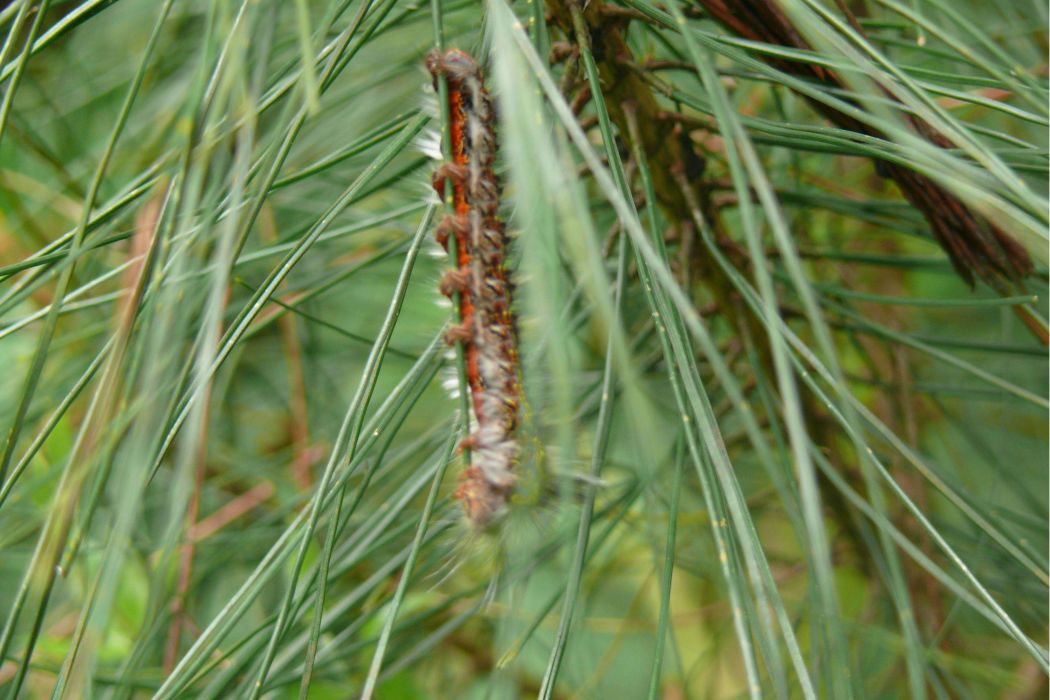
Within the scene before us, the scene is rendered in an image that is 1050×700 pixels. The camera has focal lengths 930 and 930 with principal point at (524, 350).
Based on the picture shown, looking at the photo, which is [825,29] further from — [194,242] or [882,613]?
[882,613]

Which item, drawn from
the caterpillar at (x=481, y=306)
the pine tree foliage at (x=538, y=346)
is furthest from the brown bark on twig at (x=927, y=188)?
the caterpillar at (x=481, y=306)

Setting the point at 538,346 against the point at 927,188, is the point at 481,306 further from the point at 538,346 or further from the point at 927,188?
the point at 927,188

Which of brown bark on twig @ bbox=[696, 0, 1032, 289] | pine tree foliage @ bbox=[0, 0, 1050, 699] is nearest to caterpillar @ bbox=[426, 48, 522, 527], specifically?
pine tree foliage @ bbox=[0, 0, 1050, 699]

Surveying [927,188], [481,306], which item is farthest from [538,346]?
[927,188]

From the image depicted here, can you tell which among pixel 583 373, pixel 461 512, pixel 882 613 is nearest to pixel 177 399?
pixel 461 512

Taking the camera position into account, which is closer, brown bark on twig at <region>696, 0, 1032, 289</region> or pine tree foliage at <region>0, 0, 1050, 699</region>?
pine tree foliage at <region>0, 0, 1050, 699</region>

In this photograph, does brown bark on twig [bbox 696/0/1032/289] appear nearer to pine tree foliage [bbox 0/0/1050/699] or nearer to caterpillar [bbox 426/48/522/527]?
pine tree foliage [bbox 0/0/1050/699]

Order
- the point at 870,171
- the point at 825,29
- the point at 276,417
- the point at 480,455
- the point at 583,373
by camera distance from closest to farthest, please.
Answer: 1. the point at 825,29
2. the point at 480,455
3. the point at 583,373
4. the point at 870,171
5. the point at 276,417

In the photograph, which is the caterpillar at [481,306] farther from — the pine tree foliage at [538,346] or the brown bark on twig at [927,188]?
the brown bark on twig at [927,188]
